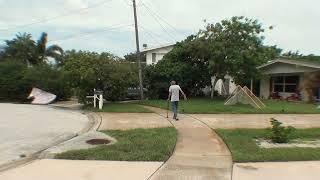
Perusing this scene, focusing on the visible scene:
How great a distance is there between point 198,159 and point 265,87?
2794cm

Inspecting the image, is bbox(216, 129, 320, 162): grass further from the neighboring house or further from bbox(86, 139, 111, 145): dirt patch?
the neighboring house

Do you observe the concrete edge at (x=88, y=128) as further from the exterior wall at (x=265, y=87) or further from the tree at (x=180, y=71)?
the exterior wall at (x=265, y=87)

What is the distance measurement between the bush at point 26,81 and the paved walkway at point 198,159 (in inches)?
890

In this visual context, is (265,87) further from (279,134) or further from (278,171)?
(278,171)

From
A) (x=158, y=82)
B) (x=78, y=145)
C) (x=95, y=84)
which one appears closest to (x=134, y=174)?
(x=78, y=145)

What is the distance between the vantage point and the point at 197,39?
36.4 m

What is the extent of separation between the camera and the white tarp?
34.8 metres

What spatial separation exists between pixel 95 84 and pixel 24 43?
30.4 m

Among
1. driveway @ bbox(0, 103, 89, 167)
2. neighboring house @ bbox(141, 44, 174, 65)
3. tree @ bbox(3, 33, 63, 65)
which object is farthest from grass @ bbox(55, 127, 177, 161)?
tree @ bbox(3, 33, 63, 65)

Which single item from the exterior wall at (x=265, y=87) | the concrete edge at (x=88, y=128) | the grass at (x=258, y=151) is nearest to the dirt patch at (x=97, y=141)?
the concrete edge at (x=88, y=128)

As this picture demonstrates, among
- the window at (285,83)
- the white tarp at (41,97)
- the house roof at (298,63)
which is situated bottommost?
the white tarp at (41,97)

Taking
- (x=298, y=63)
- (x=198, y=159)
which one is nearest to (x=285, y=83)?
(x=298, y=63)

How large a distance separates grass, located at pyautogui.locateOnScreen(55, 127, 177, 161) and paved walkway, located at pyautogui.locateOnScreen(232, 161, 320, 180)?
1.92 meters

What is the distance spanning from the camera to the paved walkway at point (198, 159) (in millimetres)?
9859
